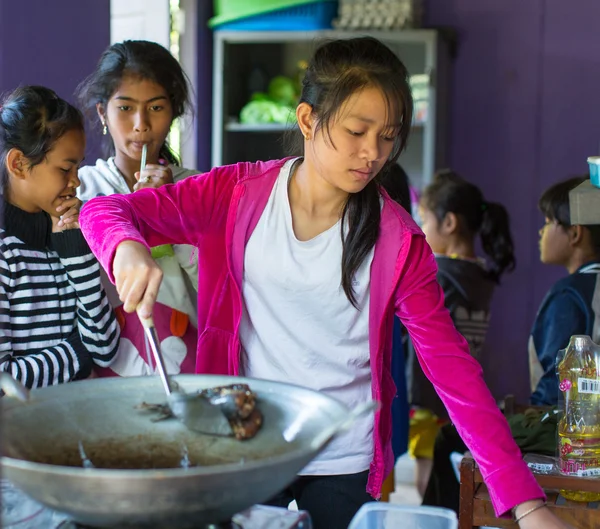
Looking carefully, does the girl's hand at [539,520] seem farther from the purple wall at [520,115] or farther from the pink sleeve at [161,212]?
the purple wall at [520,115]

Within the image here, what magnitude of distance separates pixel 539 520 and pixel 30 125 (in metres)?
1.23

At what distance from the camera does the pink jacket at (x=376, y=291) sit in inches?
54.3

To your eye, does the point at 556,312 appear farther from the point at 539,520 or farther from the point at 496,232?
the point at 539,520

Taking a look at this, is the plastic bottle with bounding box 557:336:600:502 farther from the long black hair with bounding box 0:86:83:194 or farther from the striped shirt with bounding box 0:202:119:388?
the long black hair with bounding box 0:86:83:194

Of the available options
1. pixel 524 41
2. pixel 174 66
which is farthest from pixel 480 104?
pixel 174 66

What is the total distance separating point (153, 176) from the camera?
190 centimetres

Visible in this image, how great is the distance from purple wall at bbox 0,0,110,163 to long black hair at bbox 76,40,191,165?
18 cm

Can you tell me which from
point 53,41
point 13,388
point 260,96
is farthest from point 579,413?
point 260,96

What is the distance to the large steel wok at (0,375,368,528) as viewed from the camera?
0.87 meters

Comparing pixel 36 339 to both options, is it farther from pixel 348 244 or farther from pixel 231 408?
pixel 231 408

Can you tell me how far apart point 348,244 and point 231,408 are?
0.54 metres

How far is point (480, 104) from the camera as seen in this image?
4297 millimetres

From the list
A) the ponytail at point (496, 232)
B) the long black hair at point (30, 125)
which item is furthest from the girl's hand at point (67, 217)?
the ponytail at point (496, 232)

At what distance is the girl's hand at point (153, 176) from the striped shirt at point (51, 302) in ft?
0.64
